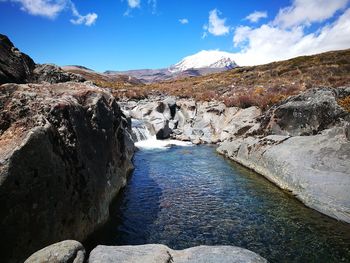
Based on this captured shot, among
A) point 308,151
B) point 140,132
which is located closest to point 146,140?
point 140,132

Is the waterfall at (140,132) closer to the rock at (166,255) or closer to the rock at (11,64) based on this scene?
the rock at (11,64)

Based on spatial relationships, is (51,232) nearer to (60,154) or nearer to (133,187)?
(60,154)

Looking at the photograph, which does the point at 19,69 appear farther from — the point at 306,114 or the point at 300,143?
the point at 306,114

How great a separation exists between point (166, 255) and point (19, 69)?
50.8ft

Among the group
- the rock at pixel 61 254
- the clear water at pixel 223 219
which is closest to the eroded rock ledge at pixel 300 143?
the clear water at pixel 223 219

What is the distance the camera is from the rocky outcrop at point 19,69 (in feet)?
55.1

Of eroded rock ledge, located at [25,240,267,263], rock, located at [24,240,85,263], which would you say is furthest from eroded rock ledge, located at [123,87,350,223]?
rock, located at [24,240,85,263]

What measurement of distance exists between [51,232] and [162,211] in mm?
6976

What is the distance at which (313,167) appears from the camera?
53.9ft

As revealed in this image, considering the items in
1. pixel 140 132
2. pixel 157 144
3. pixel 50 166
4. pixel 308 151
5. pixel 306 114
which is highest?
pixel 50 166

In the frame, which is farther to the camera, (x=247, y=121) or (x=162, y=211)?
(x=247, y=121)

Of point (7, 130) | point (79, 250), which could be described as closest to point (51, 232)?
point (79, 250)

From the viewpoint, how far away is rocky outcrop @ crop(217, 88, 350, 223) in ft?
48.1

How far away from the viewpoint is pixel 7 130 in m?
9.26
